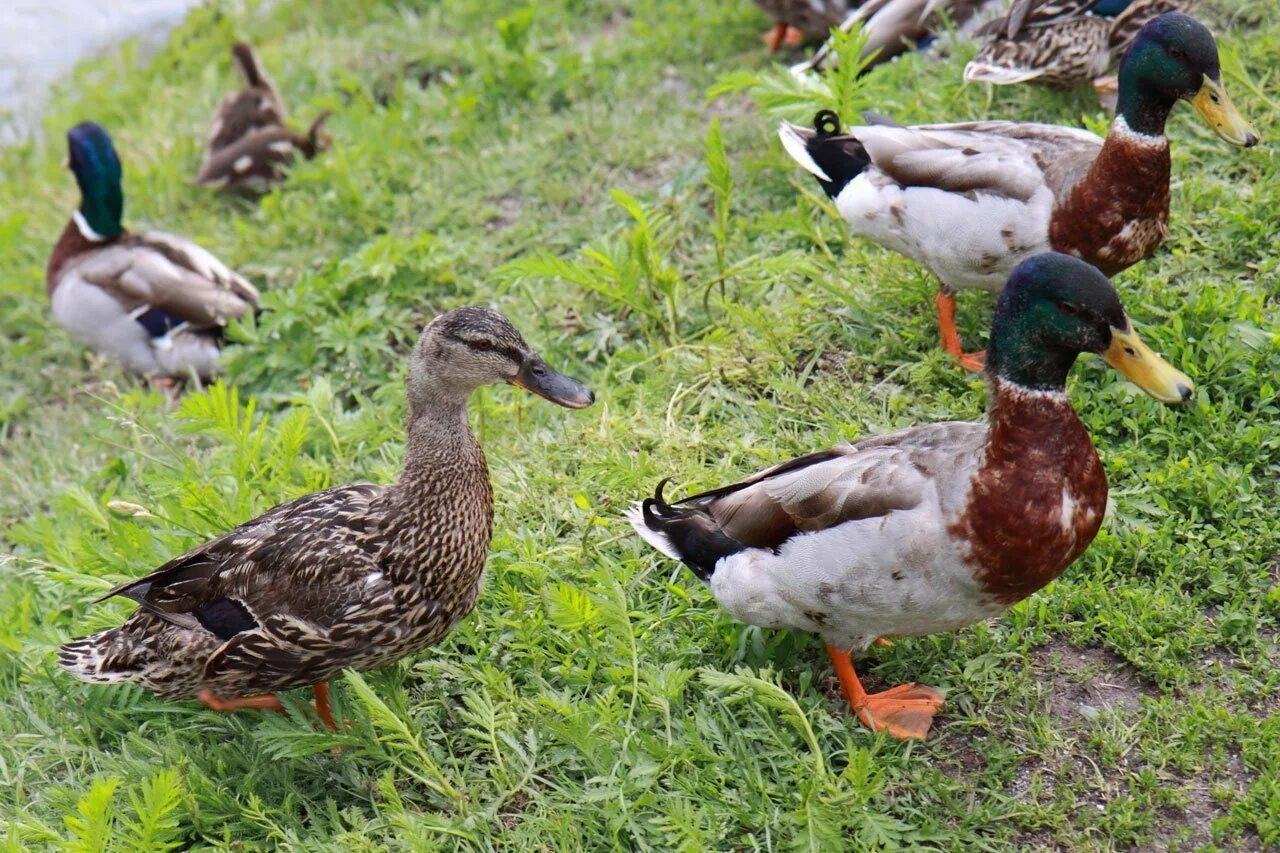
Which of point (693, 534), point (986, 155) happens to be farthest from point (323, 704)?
point (986, 155)

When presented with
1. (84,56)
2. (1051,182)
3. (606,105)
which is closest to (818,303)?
(1051,182)

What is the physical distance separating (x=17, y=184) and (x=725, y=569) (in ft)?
21.1

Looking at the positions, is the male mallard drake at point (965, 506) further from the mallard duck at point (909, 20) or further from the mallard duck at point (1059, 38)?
the mallard duck at point (909, 20)

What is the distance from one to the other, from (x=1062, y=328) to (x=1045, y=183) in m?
1.24

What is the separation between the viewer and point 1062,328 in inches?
123

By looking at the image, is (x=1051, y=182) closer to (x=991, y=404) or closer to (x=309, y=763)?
(x=991, y=404)

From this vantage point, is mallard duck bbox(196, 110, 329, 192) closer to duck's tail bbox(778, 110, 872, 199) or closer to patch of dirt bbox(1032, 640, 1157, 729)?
duck's tail bbox(778, 110, 872, 199)

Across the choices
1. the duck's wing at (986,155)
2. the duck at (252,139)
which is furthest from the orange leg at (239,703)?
the duck at (252,139)

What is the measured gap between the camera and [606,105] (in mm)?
6773

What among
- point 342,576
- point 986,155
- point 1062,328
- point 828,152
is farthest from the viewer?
point 828,152

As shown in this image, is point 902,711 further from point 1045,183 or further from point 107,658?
point 107,658

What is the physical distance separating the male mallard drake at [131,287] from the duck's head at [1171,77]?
12.7 feet

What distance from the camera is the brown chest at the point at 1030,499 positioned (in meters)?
3.01

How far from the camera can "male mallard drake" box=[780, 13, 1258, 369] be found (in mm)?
4086
